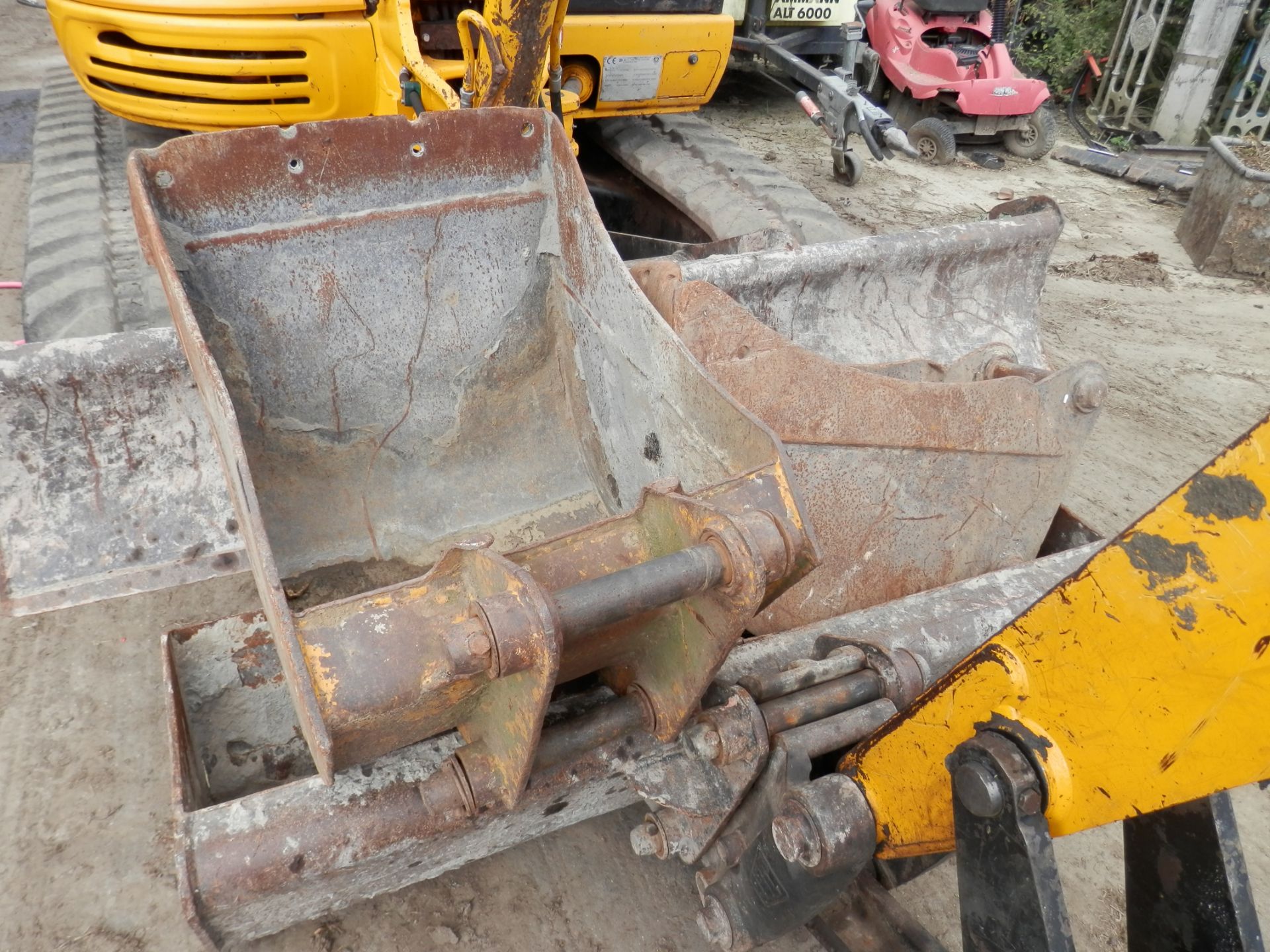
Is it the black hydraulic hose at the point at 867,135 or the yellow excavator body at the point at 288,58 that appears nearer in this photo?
the yellow excavator body at the point at 288,58

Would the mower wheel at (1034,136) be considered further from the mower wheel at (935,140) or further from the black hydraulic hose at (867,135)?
A: the black hydraulic hose at (867,135)

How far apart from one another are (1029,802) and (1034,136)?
24.5ft

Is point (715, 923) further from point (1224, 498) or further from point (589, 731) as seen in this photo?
point (1224, 498)

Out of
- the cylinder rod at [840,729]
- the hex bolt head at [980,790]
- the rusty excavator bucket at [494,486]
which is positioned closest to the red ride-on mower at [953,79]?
the rusty excavator bucket at [494,486]

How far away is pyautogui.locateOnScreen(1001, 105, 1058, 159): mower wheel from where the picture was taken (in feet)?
23.1

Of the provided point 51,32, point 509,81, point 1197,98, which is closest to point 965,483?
point 509,81

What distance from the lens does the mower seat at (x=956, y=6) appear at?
256 inches

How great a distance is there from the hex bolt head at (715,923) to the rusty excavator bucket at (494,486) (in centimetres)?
12

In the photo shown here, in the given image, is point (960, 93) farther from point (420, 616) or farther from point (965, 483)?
point (420, 616)


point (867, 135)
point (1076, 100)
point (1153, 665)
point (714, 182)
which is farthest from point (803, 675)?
point (1076, 100)

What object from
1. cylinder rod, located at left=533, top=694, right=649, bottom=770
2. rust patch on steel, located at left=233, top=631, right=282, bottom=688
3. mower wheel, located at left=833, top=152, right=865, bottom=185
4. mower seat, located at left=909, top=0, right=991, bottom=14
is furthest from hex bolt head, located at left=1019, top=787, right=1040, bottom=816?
mower seat, located at left=909, top=0, right=991, bottom=14

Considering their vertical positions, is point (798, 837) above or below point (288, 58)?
below

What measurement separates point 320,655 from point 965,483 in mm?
1554

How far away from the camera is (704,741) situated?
1.38 m
